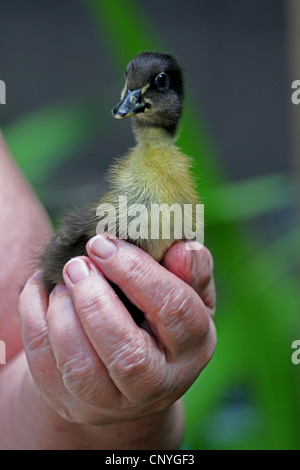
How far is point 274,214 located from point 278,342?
1.34 metres

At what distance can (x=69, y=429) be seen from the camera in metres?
0.85

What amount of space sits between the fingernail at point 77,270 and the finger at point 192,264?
0.30 feet

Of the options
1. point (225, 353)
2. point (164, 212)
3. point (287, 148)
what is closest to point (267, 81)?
point (287, 148)

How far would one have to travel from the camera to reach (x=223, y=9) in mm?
2906

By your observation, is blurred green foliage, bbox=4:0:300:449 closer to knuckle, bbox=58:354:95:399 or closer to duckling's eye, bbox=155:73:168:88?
duckling's eye, bbox=155:73:168:88

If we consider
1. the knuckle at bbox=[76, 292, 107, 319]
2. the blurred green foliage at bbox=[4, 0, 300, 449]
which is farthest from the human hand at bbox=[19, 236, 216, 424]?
the blurred green foliage at bbox=[4, 0, 300, 449]

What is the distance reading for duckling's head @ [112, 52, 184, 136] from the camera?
652 mm

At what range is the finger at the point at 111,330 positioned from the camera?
0.65m

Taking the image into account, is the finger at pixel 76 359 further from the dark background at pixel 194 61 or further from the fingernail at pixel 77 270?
the dark background at pixel 194 61

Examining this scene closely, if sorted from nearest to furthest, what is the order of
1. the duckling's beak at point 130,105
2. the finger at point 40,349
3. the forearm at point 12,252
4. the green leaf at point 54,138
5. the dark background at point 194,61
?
1. the duckling's beak at point 130,105
2. the finger at point 40,349
3. the forearm at point 12,252
4. the green leaf at point 54,138
5. the dark background at point 194,61

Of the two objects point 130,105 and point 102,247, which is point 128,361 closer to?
point 102,247

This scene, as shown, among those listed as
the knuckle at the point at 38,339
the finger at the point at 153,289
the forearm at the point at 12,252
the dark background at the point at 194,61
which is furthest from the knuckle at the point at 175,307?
the dark background at the point at 194,61

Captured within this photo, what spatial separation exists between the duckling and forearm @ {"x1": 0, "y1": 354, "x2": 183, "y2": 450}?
0.70 feet

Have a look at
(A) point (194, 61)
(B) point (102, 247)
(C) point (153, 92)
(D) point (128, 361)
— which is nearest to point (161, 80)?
(C) point (153, 92)
